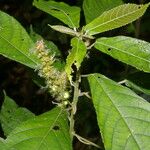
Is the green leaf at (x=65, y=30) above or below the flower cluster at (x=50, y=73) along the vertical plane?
above

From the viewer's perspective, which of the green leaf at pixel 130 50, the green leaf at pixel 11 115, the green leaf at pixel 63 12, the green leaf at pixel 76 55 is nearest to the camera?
the green leaf at pixel 76 55

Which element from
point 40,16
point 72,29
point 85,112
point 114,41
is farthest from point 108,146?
point 40,16

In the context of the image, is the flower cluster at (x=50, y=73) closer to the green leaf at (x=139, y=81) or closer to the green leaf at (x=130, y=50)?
the green leaf at (x=130, y=50)

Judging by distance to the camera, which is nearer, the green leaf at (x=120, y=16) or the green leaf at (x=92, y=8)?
the green leaf at (x=120, y=16)

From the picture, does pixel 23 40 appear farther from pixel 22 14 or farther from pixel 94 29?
pixel 22 14

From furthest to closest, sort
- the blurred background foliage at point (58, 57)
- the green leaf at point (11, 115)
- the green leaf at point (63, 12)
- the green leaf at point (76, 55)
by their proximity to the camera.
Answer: the blurred background foliage at point (58, 57) → the green leaf at point (11, 115) → the green leaf at point (63, 12) → the green leaf at point (76, 55)

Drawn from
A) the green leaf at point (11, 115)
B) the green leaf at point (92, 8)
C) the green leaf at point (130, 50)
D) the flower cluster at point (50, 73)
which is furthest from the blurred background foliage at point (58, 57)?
the green leaf at point (130, 50)
